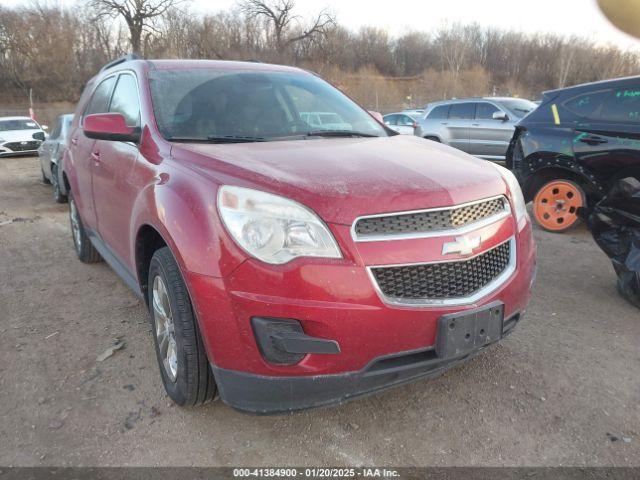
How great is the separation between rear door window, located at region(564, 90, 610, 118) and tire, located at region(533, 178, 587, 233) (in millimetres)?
751

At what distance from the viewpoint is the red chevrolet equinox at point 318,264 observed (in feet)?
Answer: 6.03

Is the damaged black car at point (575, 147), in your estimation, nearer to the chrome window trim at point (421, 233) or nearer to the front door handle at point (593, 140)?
the front door handle at point (593, 140)

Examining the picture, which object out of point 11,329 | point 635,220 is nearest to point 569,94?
point 635,220

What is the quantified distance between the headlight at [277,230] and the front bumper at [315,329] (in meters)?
0.04

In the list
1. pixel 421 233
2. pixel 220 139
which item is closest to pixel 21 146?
pixel 220 139

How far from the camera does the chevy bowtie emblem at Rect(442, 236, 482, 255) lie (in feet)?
6.37

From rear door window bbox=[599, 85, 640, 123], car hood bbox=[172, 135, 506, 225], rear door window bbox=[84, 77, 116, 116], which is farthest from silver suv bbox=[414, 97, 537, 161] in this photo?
car hood bbox=[172, 135, 506, 225]

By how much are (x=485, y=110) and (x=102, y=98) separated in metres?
9.42

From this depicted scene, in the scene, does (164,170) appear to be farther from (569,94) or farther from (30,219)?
(30,219)

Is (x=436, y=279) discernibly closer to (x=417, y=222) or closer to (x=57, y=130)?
(x=417, y=222)

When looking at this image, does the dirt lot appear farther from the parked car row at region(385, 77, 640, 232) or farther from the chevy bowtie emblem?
the parked car row at region(385, 77, 640, 232)

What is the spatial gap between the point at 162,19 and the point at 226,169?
4763 cm

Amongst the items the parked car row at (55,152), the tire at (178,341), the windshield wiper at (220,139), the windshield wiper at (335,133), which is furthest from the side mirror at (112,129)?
the parked car row at (55,152)

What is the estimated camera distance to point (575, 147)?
17.6 feet
